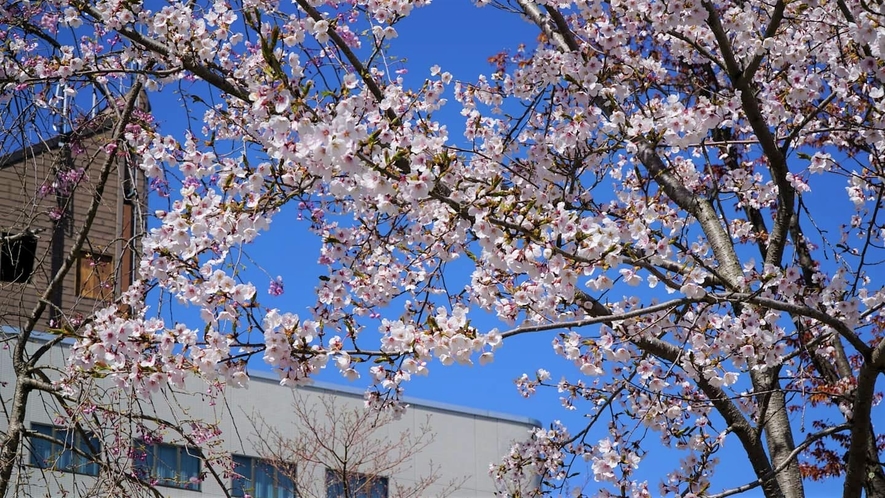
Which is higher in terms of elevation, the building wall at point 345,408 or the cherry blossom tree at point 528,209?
the building wall at point 345,408

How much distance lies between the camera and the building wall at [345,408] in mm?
15750

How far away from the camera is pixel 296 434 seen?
56.2 ft

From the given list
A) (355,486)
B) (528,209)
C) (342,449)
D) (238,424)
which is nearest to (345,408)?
(342,449)

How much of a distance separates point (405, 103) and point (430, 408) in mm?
15159

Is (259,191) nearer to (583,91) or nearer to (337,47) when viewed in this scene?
(337,47)

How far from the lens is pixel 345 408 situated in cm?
1706

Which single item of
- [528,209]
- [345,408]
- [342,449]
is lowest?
[528,209]

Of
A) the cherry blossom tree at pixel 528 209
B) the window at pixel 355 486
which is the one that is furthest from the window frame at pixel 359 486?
the cherry blossom tree at pixel 528 209

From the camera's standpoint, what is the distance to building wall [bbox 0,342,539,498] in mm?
15750

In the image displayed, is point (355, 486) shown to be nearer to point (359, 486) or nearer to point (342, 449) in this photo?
point (359, 486)

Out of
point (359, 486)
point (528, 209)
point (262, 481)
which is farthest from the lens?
point (262, 481)

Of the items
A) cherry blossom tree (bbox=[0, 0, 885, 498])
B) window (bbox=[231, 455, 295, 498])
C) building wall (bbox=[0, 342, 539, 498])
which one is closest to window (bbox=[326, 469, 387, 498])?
building wall (bbox=[0, 342, 539, 498])

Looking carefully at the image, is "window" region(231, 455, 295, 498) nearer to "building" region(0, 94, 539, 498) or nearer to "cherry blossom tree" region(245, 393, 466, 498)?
"building" region(0, 94, 539, 498)

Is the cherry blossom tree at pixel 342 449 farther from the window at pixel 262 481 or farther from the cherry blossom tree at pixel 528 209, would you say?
the cherry blossom tree at pixel 528 209
